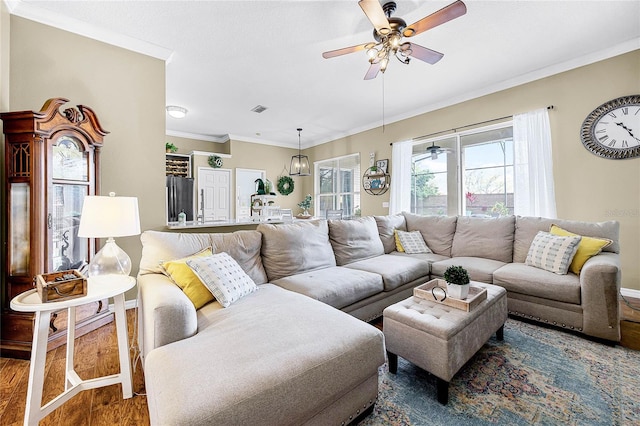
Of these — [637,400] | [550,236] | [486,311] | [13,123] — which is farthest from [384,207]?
[13,123]

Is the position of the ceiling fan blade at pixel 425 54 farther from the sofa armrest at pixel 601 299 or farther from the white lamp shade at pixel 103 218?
the white lamp shade at pixel 103 218

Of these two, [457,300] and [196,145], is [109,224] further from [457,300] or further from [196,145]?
[196,145]

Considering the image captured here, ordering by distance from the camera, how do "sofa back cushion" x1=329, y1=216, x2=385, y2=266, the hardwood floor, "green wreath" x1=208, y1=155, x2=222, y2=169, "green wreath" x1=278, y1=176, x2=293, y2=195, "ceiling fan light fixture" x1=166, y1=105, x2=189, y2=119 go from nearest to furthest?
the hardwood floor → "sofa back cushion" x1=329, y1=216, x2=385, y2=266 → "ceiling fan light fixture" x1=166, y1=105, x2=189, y2=119 → "green wreath" x1=208, y1=155, x2=222, y2=169 → "green wreath" x1=278, y1=176, x2=293, y2=195

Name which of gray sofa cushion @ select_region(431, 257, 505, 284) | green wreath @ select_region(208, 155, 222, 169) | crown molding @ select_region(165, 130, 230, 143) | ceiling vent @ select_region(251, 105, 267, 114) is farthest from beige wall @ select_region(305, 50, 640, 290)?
crown molding @ select_region(165, 130, 230, 143)

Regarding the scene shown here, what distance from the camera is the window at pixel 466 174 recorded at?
387cm

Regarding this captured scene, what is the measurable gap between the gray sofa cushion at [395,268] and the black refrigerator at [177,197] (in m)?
3.39

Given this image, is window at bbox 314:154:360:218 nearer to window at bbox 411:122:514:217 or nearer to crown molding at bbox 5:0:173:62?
window at bbox 411:122:514:217

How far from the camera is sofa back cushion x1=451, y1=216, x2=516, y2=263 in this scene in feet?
9.95

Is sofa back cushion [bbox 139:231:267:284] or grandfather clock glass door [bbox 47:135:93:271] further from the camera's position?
grandfather clock glass door [bbox 47:135:93:271]

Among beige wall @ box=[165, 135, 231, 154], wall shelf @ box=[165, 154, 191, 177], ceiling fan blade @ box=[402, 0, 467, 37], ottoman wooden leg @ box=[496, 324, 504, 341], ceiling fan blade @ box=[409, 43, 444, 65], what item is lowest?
ottoman wooden leg @ box=[496, 324, 504, 341]

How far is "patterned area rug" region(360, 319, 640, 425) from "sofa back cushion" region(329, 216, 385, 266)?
49.5 inches

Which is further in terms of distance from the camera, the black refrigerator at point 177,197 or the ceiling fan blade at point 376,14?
the black refrigerator at point 177,197

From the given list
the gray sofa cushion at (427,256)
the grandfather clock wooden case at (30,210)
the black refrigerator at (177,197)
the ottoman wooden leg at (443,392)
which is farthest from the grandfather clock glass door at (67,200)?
the gray sofa cushion at (427,256)

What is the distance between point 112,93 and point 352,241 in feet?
9.65
